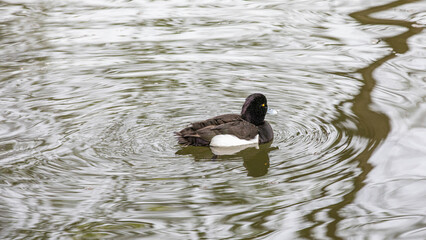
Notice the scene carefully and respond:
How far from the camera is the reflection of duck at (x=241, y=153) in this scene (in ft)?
25.2

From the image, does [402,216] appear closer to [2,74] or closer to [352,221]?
[352,221]

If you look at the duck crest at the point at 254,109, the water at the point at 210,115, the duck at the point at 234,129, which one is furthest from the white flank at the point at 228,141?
the duck crest at the point at 254,109

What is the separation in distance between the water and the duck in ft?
0.48

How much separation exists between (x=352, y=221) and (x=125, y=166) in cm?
255

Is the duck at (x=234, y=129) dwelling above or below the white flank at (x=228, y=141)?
above

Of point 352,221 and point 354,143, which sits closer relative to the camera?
point 352,221

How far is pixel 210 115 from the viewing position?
357 inches

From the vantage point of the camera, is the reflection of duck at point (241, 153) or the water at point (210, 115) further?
the reflection of duck at point (241, 153)

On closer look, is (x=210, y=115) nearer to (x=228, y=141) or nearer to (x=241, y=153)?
(x=228, y=141)

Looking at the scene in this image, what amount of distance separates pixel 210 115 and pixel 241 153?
3.53 ft

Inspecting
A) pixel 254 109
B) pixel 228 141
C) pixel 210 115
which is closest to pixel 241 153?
pixel 228 141

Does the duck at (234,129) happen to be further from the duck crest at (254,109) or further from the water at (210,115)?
the water at (210,115)

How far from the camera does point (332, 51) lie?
11594mm

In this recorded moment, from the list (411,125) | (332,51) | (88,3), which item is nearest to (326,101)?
(411,125)
